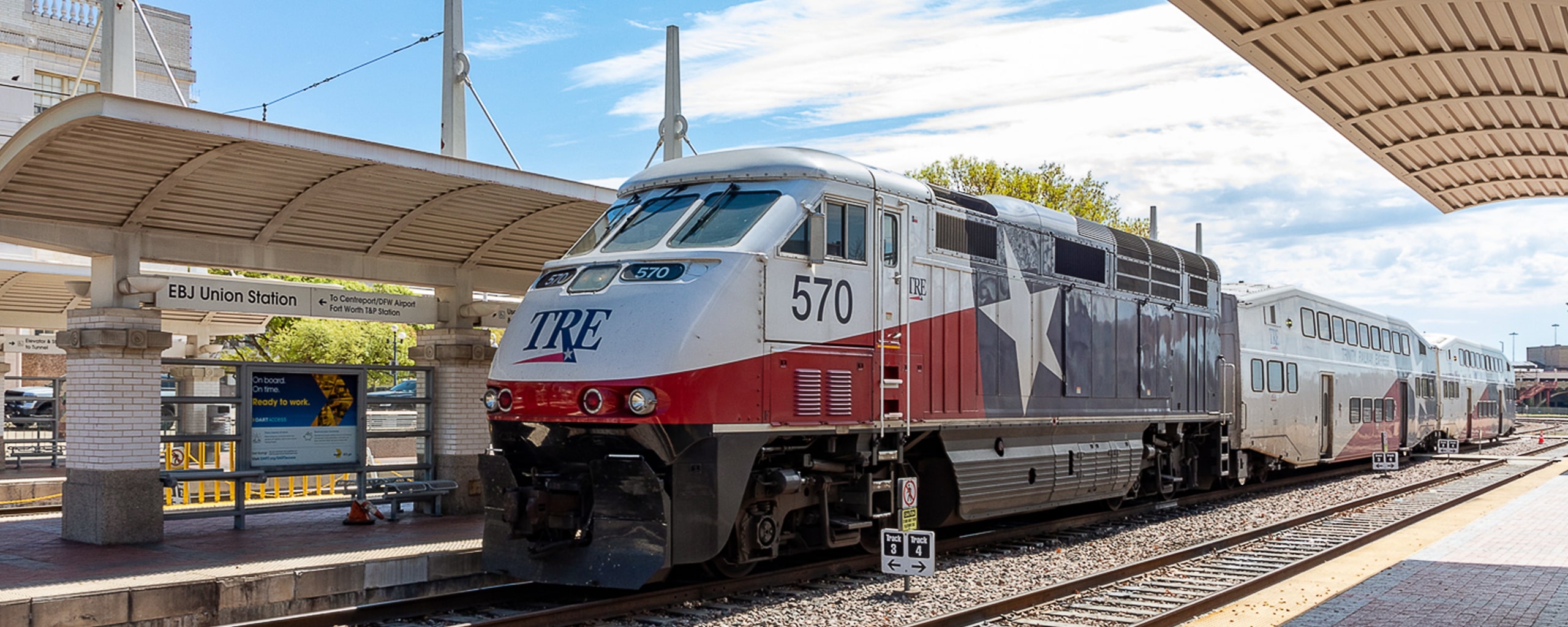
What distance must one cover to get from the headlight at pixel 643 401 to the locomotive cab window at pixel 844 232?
2.00 meters

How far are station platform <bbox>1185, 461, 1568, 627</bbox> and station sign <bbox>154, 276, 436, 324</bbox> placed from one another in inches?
404

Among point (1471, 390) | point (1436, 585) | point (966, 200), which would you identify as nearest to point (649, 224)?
point (966, 200)

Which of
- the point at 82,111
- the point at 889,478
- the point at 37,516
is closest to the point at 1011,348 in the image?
the point at 889,478

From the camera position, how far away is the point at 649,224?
10.6m

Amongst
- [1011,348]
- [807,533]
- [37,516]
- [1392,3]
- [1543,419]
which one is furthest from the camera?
[1543,419]

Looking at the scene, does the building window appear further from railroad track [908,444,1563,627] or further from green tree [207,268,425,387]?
railroad track [908,444,1563,627]

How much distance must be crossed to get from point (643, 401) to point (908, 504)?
3.03 m

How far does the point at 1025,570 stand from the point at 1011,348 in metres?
2.62

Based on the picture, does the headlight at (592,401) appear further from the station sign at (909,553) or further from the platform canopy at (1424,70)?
the platform canopy at (1424,70)

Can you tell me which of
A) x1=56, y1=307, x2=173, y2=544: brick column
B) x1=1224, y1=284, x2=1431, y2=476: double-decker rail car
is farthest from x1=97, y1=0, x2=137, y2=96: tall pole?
x1=1224, y1=284, x2=1431, y2=476: double-decker rail car

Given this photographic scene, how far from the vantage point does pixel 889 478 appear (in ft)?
37.8

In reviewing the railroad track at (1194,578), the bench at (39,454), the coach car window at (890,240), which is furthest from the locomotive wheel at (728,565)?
the bench at (39,454)

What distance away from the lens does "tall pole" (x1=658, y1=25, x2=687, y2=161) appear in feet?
60.5

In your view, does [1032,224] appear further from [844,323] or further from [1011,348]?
[844,323]
